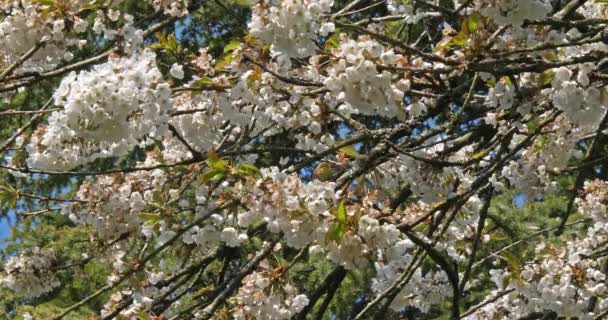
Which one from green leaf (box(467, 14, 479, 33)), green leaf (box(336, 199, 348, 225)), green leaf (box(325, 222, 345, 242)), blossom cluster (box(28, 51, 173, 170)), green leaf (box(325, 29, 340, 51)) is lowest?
green leaf (box(325, 222, 345, 242))

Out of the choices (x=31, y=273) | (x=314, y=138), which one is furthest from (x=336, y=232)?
(x=31, y=273)

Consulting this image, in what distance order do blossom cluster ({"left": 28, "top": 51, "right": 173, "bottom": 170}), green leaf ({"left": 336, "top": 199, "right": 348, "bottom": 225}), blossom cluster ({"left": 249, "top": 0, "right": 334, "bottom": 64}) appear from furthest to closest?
blossom cluster ({"left": 28, "top": 51, "right": 173, "bottom": 170}) < blossom cluster ({"left": 249, "top": 0, "right": 334, "bottom": 64}) < green leaf ({"left": 336, "top": 199, "right": 348, "bottom": 225})

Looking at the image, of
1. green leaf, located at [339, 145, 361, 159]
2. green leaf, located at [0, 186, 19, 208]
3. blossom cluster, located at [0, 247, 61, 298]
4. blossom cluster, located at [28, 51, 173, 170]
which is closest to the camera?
blossom cluster, located at [28, 51, 173, 170]

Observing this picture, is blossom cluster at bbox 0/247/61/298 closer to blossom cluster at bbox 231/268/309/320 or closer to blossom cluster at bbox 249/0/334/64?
blossom cluster at bbox 231/268/309/320

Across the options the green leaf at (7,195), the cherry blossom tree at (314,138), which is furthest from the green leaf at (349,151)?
the green leaf at (7,195)

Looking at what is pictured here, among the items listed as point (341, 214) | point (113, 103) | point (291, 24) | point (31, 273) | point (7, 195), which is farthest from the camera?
point (31, 273)

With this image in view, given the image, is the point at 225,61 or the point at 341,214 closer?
the point at 341,214

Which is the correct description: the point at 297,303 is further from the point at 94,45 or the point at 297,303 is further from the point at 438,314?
the point at 94,45

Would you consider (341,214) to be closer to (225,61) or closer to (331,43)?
(331,43)

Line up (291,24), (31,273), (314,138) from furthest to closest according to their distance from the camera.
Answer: (31,273) → (314,138) → (291,24)

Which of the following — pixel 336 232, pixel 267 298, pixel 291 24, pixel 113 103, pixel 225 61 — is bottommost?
pixel 336 232

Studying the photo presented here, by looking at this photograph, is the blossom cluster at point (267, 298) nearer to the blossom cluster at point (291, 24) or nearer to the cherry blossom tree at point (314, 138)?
the cherry blossom tree at point (314, 138)

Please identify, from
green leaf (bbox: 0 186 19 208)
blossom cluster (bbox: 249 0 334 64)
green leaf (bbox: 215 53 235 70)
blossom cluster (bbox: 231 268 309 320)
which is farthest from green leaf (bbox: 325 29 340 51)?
green leaf (bbox: 0 186 19 208)

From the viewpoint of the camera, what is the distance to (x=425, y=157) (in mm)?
2998
